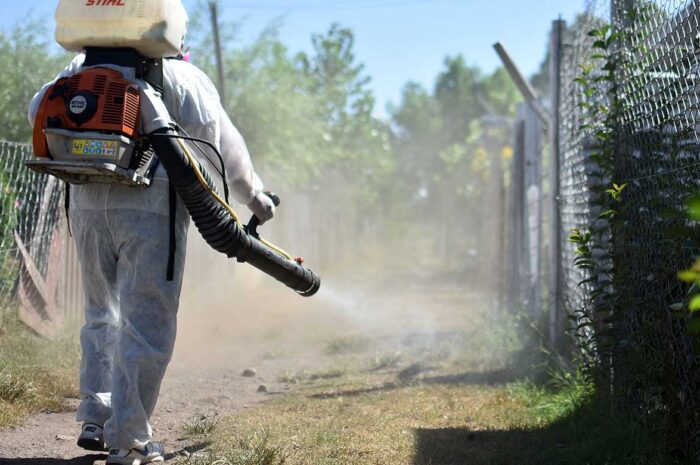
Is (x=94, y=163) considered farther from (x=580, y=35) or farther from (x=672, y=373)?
(x=580, y=35)

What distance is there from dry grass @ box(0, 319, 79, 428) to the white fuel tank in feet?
5.97

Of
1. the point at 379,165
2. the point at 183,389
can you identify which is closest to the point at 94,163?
the point at 183,389

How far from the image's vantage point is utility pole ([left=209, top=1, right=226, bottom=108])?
576 inches

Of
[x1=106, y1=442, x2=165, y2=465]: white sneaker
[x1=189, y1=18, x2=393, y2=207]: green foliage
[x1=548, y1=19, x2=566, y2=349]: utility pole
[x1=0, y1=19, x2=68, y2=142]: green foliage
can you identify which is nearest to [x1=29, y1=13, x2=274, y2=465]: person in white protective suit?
[x1=106, y1=442, x2=165, y2=465]: white sneaker

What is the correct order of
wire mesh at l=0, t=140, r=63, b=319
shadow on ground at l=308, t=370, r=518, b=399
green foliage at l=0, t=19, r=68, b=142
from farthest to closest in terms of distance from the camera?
green foliage at l=0, t=19, r=68, b=142, wire mesh at l=0, t=140, r=63, b=319, shadow on ground at l=308, t=370, r=518, b=399

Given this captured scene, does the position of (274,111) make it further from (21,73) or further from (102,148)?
(102,148)

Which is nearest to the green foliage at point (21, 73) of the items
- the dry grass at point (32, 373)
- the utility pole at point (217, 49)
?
the utility pole at point (217, 49)

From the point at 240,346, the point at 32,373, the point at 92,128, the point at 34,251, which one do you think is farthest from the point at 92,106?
the point at 240,346

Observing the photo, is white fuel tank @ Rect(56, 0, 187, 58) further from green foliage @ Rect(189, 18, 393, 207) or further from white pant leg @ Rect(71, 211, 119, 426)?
green foliage @ Rect(189, 18, 393, 207)

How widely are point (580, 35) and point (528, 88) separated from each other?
5.94ft

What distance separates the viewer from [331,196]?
26.3 metres

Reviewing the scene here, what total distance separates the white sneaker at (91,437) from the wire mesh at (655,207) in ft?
7.50

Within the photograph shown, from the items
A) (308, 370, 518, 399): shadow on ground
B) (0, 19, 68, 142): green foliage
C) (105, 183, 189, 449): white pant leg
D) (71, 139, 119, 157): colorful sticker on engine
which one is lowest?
(308, 370, 518, 399): shadow on ground

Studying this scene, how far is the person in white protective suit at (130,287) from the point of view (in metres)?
3.54
